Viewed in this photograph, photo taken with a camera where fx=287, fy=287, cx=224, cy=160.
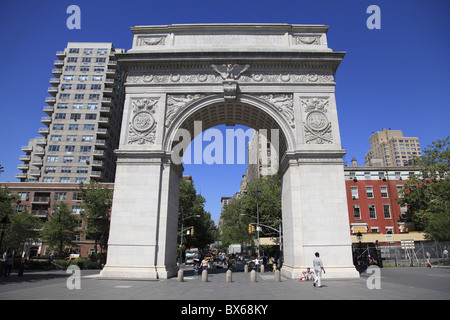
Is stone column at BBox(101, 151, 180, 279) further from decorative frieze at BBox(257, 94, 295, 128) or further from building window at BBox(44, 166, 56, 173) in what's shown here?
building window at BBox(44, 166, 56, 173)

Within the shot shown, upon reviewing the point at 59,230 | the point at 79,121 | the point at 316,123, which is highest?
the point at 79,121

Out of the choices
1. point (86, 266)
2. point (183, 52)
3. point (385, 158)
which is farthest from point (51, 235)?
point (385, 158)

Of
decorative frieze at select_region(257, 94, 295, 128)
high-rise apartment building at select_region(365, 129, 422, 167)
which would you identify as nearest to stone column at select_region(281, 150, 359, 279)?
decorative frieze at select_region(257, 94, 295, 128)

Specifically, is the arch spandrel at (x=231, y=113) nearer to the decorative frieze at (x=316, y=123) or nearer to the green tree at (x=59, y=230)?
the decorative frieze at (x=316, y=123)

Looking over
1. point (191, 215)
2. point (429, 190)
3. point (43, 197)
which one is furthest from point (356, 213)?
point (43, 197)

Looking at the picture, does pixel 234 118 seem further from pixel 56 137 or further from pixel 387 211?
pixel 56 137

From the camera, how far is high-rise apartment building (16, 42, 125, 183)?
61781 millimetres

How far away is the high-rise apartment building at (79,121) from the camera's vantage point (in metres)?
61.8

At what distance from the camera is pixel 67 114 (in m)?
64.5

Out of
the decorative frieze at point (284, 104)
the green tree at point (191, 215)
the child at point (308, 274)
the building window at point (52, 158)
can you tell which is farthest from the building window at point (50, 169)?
the child at point (308, 274)

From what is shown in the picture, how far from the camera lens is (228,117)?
25109 mm

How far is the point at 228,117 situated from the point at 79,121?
168ft
